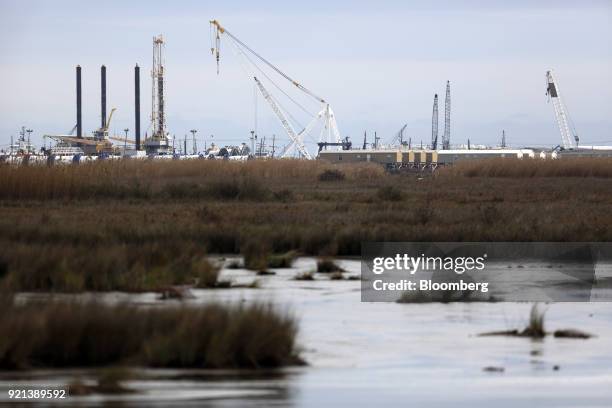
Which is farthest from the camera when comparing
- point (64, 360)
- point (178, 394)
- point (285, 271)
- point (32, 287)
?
point (285, 271)

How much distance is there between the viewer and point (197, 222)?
32.9m

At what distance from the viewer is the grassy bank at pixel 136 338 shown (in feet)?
43.8

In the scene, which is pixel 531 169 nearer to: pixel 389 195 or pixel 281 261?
pixel 389 195

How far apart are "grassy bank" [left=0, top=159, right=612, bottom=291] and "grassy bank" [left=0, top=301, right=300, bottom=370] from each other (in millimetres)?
5188

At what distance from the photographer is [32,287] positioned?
19641mm

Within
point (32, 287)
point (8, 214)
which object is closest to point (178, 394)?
point (32, 287)

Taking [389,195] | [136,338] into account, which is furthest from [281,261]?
[389,195]

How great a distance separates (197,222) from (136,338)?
1912 cm

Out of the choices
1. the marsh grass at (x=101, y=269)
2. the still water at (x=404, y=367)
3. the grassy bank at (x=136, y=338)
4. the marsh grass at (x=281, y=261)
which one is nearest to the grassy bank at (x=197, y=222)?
the marsh grass at (x=101, y=269)

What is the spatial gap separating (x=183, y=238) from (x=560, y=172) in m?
61.8

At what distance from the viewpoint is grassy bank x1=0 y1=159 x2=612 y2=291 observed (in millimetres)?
21469

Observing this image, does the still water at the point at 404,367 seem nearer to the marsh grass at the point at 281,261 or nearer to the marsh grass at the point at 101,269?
the marsh grass at the point at 101,269

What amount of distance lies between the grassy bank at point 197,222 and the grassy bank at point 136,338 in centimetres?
519

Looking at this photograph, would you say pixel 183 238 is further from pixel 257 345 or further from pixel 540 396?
pixel 540 396
